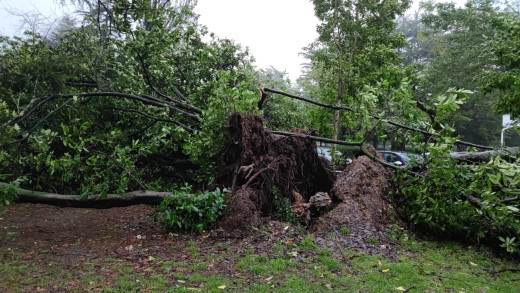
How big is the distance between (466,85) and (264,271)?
66.1 ft

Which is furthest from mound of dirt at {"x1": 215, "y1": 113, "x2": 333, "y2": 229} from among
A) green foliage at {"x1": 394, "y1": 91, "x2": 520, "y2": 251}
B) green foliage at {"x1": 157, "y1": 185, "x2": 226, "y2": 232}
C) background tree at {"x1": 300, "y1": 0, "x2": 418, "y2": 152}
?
background tree at {"x1": 300, "y1": 0, "x2": 418, "y2": 152}

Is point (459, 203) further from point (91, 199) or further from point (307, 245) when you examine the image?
point (91, 199)

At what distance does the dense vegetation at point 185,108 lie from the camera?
460 centimetres

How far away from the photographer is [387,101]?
17.9ft

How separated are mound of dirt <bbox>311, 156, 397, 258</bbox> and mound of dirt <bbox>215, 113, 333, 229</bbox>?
80 centimetres

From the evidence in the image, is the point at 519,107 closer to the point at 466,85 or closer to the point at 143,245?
the point at 143,245

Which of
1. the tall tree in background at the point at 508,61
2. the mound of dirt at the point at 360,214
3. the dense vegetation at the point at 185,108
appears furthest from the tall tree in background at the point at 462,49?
the mound of dirt at the point at 360,214

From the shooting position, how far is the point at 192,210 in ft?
15.5

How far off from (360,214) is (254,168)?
1.65 metres

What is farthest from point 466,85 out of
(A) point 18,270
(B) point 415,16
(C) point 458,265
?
(B) point 415,16

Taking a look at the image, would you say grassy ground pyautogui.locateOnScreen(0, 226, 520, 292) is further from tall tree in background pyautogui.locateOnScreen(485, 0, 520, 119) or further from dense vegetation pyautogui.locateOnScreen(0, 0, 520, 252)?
tall tree in background pyautogui.locateOnScreen(485, 0, 520, 119)

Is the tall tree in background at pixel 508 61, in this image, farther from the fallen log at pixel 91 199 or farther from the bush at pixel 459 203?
the fallen log at pixel 91 199

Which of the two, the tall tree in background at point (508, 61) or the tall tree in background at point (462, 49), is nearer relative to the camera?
the tall tree in background at point (508, 61)

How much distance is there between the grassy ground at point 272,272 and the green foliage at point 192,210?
1.47 feet
